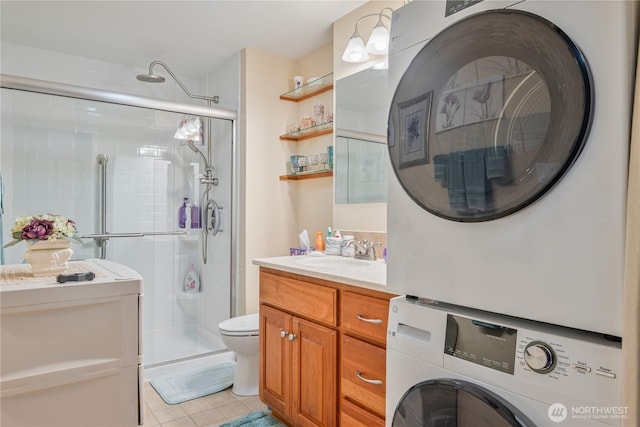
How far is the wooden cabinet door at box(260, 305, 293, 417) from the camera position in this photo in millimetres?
1944

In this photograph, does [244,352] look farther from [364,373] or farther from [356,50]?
[356,50]

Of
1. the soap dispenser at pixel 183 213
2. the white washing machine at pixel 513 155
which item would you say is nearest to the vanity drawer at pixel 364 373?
the white washing machine at pixel 513 155

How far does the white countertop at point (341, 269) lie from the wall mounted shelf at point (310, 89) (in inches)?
50.1

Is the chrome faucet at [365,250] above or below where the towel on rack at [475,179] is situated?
below

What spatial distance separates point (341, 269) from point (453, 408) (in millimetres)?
1003

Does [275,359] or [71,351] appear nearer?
[71,351]

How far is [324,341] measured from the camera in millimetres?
1682

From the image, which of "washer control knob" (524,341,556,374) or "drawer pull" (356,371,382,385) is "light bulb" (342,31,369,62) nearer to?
"drawer pull" (356,371,382,385)

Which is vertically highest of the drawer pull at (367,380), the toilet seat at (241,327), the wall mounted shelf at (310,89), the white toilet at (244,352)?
the wall mounted shelf at (310,89)

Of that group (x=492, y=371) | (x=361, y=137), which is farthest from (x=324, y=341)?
(x=361, y=137)

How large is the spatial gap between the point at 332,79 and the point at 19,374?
2.33 meters

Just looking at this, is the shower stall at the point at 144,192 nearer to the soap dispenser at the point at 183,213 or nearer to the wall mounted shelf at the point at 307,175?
the soap dispenser at the point at 183,213

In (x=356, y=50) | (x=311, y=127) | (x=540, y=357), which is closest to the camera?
(x=540, y=357)

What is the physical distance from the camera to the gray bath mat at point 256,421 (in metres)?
2.05
